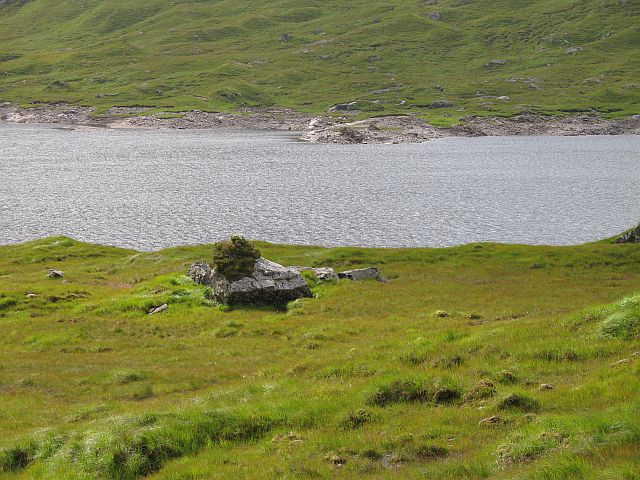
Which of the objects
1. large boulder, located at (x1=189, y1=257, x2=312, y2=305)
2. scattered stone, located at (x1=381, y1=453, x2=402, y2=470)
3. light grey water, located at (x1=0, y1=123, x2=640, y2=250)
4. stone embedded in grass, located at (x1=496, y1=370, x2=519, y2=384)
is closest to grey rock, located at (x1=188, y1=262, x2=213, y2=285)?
large boulder, located at (x1=189, y1=257, x2=312, y2=305)

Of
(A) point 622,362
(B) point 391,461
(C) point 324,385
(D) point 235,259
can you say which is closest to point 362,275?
(D) point 235,259

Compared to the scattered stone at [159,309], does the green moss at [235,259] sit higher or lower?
higher

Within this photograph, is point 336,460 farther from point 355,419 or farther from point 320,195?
point 320,195

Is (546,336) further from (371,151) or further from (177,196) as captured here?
(371,151)

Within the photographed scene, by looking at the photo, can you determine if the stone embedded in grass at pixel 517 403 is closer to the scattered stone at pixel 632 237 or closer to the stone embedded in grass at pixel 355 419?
the stone embedded in grass at pixel 355 419

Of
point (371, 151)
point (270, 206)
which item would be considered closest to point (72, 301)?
point (270, 206)

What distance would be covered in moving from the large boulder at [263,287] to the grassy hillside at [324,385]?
1.53m

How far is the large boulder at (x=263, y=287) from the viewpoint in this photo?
4478 cm

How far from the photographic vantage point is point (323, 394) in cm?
2038

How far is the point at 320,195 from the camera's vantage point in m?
117

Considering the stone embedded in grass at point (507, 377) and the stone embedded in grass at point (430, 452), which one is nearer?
the stone embedded in grass at point (430, 452)

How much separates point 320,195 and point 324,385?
9635 centimetres

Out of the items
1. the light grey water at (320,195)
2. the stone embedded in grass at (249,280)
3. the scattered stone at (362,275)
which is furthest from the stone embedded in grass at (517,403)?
the light grey water at (320,195)

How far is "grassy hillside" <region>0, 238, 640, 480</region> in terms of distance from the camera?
14.8 m
